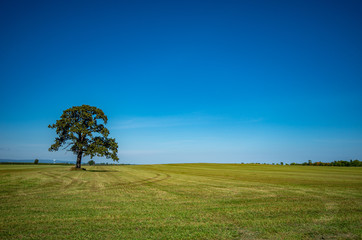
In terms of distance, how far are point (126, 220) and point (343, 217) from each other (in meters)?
7.27

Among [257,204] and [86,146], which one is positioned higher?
[86,146]

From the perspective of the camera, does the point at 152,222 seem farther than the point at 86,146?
No

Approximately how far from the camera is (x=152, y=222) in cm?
605

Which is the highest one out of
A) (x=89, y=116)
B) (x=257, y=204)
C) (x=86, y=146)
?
(x=89, y=116)

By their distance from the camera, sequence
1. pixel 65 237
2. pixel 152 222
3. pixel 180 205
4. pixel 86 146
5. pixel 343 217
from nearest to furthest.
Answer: pixel 65 237 → pixel 152 222 → pixel 343 217 → pixel 180 205 → pixel 86 146

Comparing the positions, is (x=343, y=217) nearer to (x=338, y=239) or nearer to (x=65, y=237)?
(x=338, y=239)

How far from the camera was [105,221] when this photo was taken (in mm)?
6094

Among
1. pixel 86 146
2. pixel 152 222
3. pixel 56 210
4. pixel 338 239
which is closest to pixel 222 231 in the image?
pixel 152 222

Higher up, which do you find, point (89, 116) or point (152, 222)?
point (89, 116)

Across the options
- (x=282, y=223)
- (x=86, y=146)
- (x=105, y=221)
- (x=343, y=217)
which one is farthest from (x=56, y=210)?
(x=86, y=146)

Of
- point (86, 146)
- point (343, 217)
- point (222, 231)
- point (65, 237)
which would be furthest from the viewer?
point (86, 146)

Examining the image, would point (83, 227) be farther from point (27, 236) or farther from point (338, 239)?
point (338, 239)

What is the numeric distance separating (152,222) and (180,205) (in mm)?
2606

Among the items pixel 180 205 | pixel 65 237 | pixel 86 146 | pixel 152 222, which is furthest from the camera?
pixel 86 146
